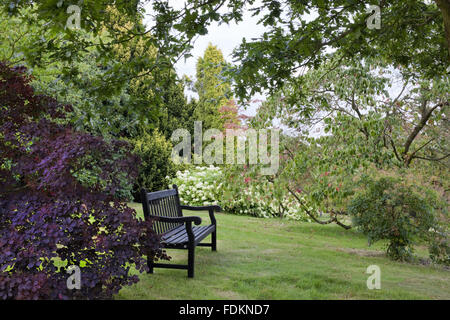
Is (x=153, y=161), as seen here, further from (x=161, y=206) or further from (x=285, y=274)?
(x=285, y=274)

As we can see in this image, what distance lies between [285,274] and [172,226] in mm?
1697

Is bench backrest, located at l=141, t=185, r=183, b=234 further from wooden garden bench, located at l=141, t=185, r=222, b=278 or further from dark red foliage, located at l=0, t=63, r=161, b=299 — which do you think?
dark red foliage, located at l=0, t=63, r=161, b=299

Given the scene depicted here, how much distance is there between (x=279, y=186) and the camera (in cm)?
723

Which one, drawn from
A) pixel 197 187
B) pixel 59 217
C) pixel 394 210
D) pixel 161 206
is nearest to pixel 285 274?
pixel 161 206

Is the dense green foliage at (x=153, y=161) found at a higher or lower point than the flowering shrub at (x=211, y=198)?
higher

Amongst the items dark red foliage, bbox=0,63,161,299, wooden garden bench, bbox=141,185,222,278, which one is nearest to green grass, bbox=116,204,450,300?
wooden garden bench, bbox=141,185,222,278

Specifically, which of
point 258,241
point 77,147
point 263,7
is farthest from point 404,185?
point 77,147

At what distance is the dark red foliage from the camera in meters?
2.99

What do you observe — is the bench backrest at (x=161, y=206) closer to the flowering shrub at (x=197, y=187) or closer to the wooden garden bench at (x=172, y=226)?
the wooden garden bench at (x=172, y=226)

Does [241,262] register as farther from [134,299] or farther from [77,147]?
[77,147]

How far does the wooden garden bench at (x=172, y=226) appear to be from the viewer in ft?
15.0

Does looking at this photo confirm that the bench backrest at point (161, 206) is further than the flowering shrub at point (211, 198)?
No

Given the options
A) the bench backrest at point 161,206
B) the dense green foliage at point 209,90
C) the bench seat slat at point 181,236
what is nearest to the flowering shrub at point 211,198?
the dense green foliage at point 209,90

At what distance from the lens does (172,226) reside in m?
5.59
